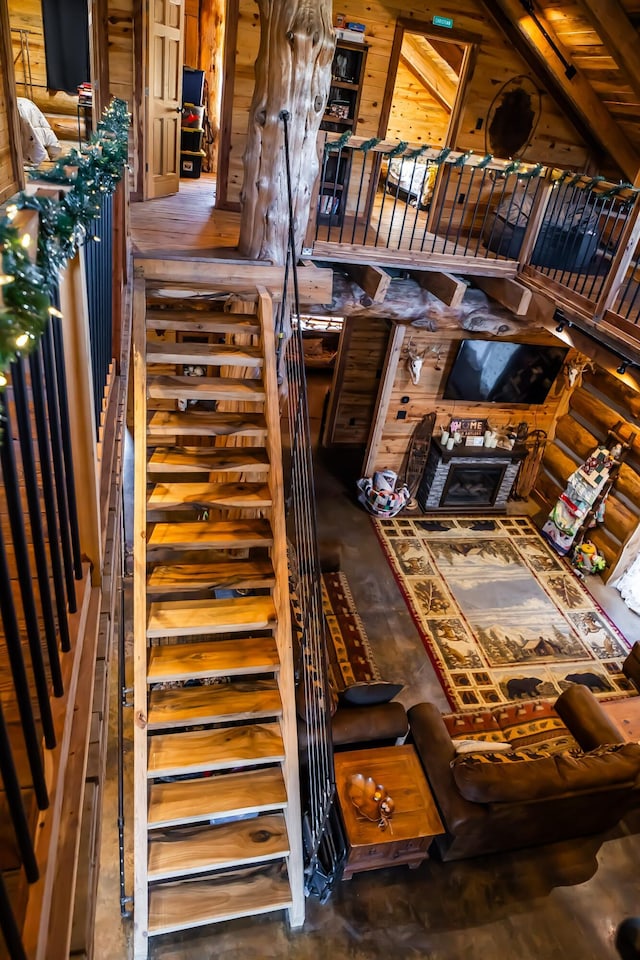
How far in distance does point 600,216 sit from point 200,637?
197 inches

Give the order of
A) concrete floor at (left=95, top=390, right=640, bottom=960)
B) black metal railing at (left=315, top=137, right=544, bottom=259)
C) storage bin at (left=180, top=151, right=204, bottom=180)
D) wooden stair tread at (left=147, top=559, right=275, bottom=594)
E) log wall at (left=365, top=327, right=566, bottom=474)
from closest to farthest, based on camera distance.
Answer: concrete floor at (left=95, top=390, right=640, bottom=960), wooden stair tread at (left=147, top=559, right=275, bottom=594), black metal railing at (left=315, top=137, right=544, bottom=259), log wall at (left=365, top=327, right=566, bottom=474), storage bin at (left=180, top=151, right=204, bottom=180)

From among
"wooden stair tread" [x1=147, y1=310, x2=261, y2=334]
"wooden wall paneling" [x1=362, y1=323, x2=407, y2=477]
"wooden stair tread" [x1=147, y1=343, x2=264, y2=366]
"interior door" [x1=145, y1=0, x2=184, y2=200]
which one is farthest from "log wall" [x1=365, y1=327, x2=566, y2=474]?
"wooden stair tread" [x1=147, y1=343, x2=264, y2=366]

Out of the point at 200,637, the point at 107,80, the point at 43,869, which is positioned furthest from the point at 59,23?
the point at 43,869

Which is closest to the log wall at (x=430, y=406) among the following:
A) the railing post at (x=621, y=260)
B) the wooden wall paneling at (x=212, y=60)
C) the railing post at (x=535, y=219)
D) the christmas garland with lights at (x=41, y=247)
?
the railing post at (x=535, y=219)

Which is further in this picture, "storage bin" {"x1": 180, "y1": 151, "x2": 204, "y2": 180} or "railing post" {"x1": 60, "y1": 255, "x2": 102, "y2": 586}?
"storage bin" {"x1": 180, "y1": 151, "x2": 204, "y2": 180}

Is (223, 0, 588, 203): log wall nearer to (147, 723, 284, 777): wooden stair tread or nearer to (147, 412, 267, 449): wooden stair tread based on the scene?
(147, 412, 267, 449): wooden stair tread

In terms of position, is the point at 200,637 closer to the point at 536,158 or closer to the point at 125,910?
the point at 125,910

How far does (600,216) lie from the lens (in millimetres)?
5359

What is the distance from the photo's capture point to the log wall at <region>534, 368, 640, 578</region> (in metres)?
6.91

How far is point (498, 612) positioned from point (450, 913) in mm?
3151

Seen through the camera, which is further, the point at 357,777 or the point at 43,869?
the point at 357,777

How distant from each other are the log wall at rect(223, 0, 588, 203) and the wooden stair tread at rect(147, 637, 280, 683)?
4.53m

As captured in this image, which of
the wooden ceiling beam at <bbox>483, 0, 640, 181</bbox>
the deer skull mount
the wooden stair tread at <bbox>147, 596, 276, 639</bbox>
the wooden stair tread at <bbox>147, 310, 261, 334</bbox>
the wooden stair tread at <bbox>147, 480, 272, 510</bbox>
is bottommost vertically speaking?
the wooden stair tread at <bbox>147, 596, 276, 639</bbox>

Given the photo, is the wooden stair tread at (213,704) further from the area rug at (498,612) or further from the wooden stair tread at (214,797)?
the area rug at (498,612)
